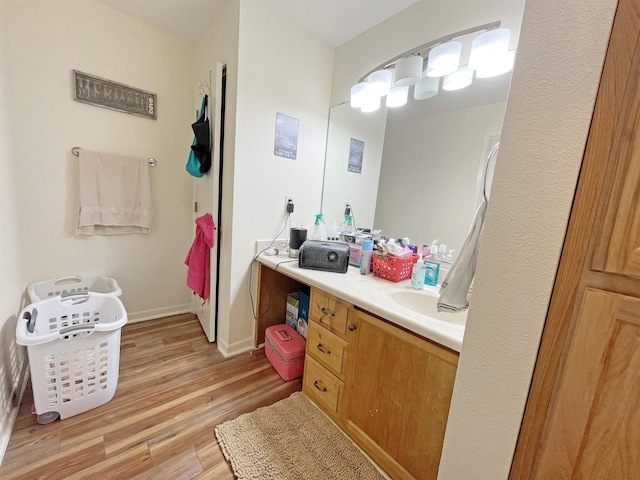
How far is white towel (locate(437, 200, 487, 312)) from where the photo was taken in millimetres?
819

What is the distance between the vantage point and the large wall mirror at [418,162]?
52.2 inches

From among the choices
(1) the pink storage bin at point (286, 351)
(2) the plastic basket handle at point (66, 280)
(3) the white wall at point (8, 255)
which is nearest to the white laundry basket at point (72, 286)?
(2) the plastic basket handle at point (66, 280)

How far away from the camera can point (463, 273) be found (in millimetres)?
843

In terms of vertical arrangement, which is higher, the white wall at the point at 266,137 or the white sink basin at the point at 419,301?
the white wall at the point at 266,137

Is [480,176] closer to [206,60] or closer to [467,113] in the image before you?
[467,113]

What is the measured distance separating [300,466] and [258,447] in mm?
216

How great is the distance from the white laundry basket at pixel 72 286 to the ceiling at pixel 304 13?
6.30ft

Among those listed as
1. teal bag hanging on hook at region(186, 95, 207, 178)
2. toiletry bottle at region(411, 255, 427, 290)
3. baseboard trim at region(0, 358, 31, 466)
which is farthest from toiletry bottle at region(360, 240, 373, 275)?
baseboard trim at region(0, 358, 31, 466)

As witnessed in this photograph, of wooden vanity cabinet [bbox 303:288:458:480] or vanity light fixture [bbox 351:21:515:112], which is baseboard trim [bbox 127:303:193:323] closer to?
wooden vanity cabinet [bbox 303:288:458:480]

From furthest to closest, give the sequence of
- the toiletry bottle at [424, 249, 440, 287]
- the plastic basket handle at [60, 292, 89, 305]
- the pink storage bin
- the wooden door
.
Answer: the pink storage bin < the plastic basket handle at [60, 292, 89, 305] < the toiletry bottle at [424, 249, 440, 287] < the wooden door

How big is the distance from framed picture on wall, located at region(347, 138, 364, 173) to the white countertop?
0.84m

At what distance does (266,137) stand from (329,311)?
1.21 metres

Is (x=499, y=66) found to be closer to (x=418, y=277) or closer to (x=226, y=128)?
(x=418, y=277)

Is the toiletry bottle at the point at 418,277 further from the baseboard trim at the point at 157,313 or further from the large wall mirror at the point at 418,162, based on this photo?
the baseboard trim at the point at 157,313
